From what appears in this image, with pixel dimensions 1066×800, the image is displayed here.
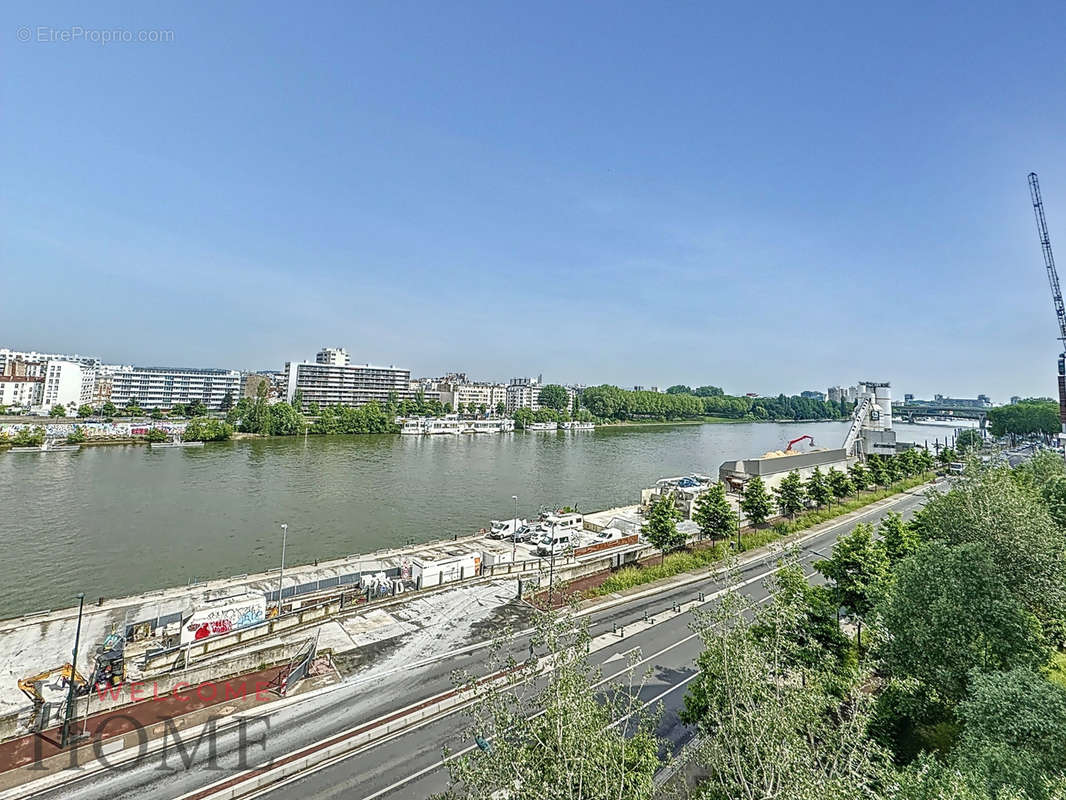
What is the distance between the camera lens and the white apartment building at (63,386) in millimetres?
100438

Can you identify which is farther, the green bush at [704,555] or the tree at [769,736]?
the green bush at [704,555]

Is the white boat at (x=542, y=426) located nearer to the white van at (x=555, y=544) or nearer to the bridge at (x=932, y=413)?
the white van at (x=555, y=544)

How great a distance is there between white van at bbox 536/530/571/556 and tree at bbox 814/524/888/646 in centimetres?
1341

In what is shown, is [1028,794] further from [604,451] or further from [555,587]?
[604,451]

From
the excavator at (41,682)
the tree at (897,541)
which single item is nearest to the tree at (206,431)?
the excavator at (41,682)

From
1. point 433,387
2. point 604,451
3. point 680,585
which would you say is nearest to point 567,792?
point 680,585

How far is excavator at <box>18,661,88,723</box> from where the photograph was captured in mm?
13070

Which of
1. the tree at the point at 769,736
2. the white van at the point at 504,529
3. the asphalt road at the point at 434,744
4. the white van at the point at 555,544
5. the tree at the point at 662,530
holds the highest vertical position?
the tree at the point at 769,736

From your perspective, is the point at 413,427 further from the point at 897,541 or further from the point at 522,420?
the point at 897,541

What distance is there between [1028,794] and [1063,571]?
36.6 feet

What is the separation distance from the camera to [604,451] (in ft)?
258

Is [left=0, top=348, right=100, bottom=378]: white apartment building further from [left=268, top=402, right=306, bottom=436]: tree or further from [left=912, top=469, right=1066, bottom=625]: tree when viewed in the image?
[left=912, top=469, right=1066, bottom=625]: tree

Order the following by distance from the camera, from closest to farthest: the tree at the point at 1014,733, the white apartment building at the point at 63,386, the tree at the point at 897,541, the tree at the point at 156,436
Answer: the tree at the point at 1014,733 → the tree at the point at 897,541 → the tree at the point at 156,436 → the white apartment building at the point at 63,386

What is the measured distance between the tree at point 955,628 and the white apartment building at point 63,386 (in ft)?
422
